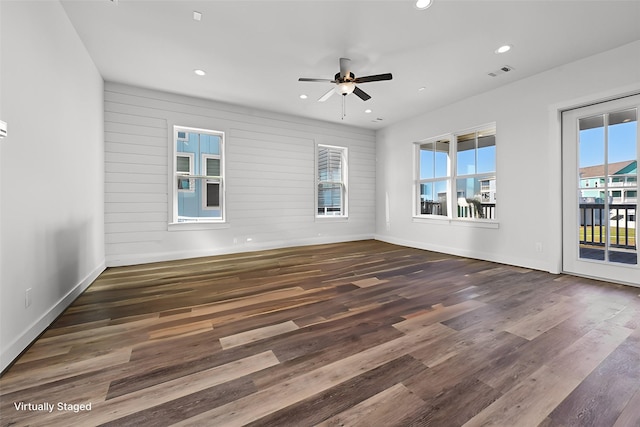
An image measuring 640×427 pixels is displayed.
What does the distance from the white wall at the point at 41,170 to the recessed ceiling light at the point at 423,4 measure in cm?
313

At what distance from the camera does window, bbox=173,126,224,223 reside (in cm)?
497

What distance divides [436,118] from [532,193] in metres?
2.32

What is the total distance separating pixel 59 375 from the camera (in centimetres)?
153

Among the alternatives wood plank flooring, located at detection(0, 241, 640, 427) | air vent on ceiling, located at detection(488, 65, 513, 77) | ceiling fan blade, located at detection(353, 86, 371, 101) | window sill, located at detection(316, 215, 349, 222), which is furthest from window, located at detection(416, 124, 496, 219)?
ceiling fan blade, located at detection(353, 86, 371, 101)

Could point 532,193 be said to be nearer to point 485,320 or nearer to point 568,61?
point 568,61

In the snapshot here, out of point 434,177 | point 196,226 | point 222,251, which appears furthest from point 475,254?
point 196,226

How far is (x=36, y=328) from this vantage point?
1.98 metres

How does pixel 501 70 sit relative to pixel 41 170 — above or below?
above

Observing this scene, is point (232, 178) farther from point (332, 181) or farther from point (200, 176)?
point (332, 181)

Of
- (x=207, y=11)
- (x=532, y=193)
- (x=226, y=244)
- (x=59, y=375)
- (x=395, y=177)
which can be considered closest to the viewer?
(x=59, y=375)

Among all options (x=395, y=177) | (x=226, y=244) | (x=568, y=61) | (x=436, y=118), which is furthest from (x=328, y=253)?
(x=568, y=61)

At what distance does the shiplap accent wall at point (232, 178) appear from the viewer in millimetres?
4289

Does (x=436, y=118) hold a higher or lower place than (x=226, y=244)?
higher

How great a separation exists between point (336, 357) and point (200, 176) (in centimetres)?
434
